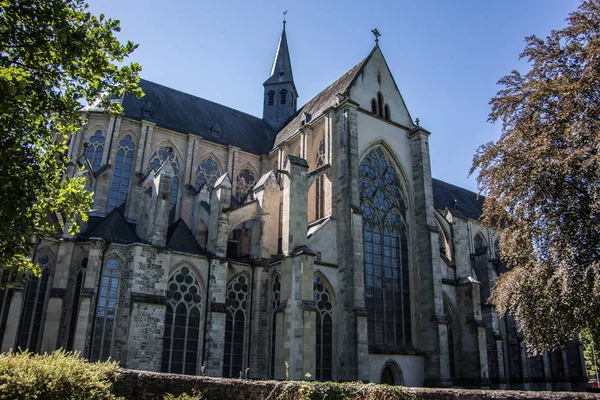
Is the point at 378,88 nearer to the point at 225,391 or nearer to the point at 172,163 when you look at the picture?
the point at 172,163

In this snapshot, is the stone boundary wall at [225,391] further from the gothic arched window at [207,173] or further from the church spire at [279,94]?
the church spire at [279,94]

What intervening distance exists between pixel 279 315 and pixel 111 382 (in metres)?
10.6

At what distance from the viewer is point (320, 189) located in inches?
955

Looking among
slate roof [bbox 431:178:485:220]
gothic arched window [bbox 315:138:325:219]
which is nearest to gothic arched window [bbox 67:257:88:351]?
gothic arched window [bbox 315:138:325:219]

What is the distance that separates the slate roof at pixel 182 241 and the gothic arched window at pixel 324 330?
5.32 m

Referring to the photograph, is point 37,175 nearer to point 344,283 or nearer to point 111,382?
point 111,382

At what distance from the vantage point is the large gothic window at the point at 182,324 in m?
19.0

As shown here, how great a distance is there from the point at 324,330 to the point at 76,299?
10.0 m

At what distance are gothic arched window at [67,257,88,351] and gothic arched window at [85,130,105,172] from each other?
23.2 ft

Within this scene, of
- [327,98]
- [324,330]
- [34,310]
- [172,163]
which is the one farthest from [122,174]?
[324,330]

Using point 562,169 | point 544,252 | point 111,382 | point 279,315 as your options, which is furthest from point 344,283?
point 111,382

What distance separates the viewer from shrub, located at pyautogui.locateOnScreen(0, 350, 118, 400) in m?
7.91

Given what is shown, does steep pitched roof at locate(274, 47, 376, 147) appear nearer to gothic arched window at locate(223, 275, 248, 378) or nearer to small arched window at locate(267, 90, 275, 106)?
small arched window at locate(267, 90, 275, 106)

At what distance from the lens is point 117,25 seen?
10.2 m
